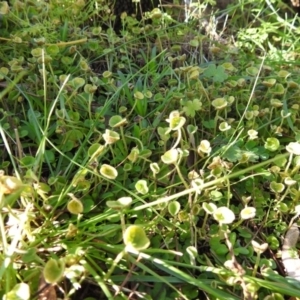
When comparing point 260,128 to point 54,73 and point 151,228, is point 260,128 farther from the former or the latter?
point 54,73

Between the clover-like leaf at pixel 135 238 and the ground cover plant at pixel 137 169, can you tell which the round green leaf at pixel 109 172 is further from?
the clover-like leaf at pixel 135 238

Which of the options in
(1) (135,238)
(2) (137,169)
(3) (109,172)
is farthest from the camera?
(2) (137,169)

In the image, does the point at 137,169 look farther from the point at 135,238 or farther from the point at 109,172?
the point at 135,238

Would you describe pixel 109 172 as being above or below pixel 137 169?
above

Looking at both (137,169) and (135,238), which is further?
(137,169)

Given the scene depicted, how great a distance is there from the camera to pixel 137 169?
120 cm

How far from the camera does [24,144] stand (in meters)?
1.27

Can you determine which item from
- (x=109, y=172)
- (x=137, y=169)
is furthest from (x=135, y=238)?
(x=137, y=169)

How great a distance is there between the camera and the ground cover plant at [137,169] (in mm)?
964

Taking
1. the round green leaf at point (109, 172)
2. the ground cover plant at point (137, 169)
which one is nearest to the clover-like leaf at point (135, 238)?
the ground cover plant at point (137, 169)

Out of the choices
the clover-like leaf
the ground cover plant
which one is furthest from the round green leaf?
the clover-like leaf

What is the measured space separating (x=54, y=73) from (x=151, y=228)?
63 centimetres

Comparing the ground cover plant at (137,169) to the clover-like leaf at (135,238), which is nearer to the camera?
the clover-like leaf at (135,238)

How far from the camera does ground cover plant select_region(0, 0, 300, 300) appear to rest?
3.16 feet
